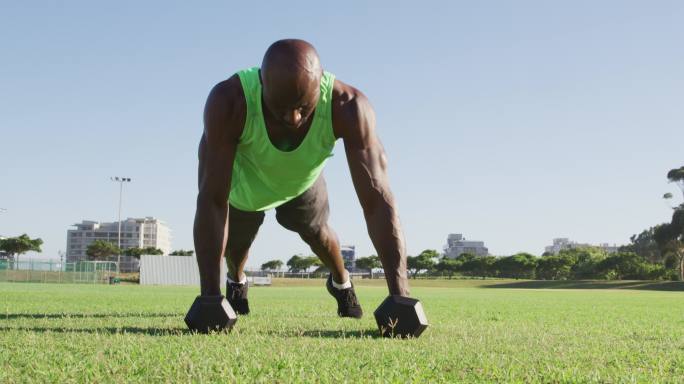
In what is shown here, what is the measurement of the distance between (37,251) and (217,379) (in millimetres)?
87990

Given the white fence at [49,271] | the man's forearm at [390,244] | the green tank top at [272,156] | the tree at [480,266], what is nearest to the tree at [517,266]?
the tree at [480,266]

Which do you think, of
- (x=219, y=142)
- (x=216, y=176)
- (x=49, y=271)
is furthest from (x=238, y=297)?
(x=49, y=271)

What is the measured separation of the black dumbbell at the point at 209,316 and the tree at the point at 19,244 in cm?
8466

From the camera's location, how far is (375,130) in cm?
379

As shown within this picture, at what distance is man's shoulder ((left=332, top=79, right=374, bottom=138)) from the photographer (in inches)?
145

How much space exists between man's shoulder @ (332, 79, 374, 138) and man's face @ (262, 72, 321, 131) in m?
0.27

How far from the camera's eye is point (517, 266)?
Result: 93188 mm

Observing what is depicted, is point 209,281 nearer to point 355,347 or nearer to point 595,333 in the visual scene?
point 355,347

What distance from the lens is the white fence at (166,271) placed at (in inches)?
1956

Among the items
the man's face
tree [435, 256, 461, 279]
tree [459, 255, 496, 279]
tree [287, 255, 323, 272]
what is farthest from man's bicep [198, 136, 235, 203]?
tree [287, 255, 323, 272]

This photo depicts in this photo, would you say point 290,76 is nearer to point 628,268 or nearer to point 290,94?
point 290,94

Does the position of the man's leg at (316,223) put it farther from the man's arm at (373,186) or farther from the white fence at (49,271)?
the white fence at (49,271)

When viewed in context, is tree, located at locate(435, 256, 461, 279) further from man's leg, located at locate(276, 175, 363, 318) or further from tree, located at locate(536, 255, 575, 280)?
man's leg, located at locate(276, 175, 363, 318)

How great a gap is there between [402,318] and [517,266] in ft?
307
